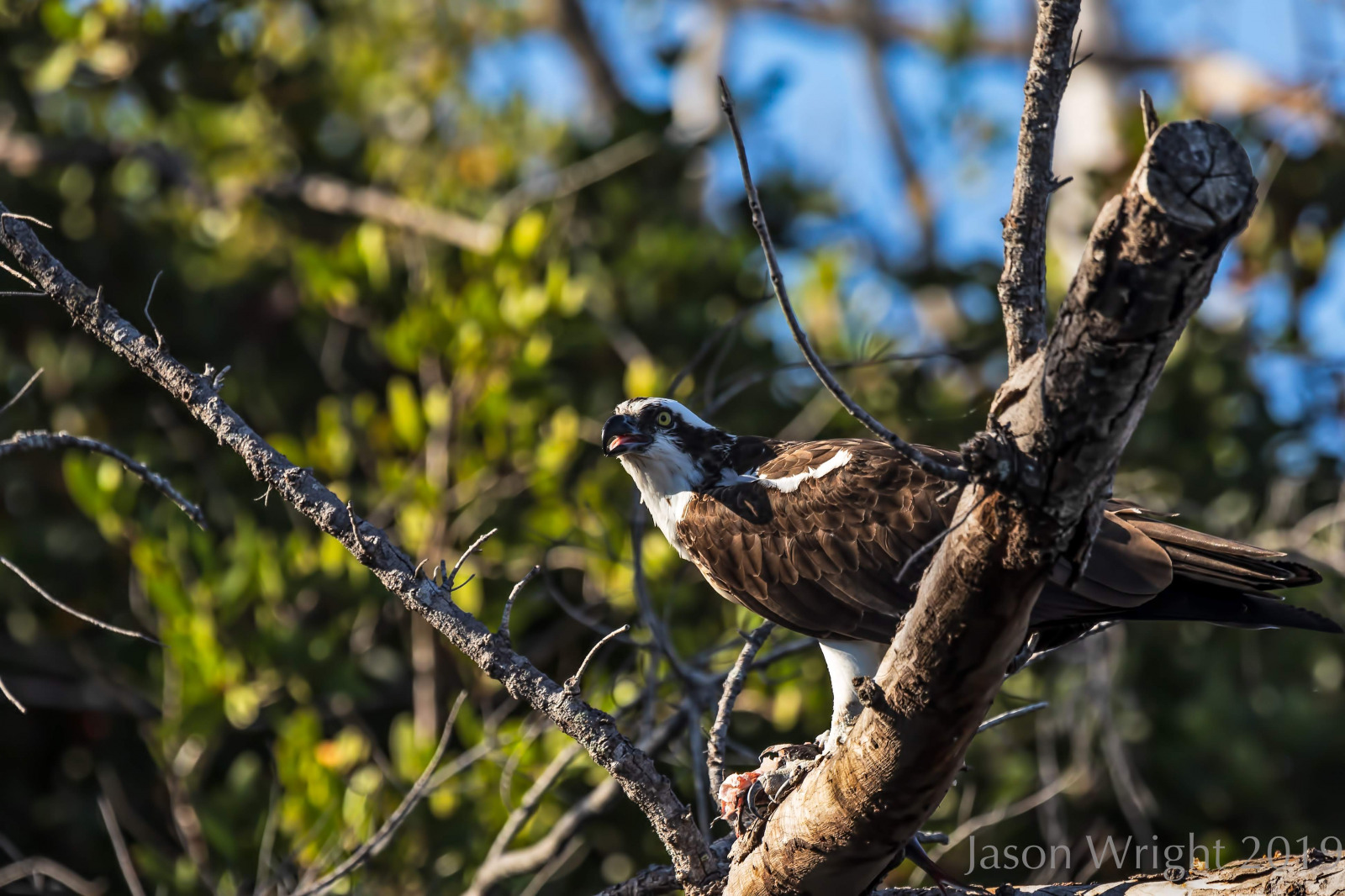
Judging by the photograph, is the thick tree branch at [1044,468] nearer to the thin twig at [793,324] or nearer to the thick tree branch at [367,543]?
the thin twig at [793,324]

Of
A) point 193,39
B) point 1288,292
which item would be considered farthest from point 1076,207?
point 193,39

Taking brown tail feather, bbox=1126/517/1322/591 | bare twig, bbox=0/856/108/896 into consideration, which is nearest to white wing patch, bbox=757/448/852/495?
brown tail feather, bbox=1126/517/1322/591

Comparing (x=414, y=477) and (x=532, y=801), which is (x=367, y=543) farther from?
(x=414, y=477)

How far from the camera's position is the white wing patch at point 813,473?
3678 millimetres

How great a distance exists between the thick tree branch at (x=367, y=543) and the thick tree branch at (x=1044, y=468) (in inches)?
19.0

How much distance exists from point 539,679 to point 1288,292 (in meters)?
6.20

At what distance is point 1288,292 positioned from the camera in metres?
6.93

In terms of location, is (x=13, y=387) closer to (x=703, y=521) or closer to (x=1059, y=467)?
(x=703, y=521)

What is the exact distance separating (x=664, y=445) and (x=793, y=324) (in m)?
1.99

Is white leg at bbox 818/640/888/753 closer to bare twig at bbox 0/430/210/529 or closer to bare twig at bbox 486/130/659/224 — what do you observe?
bare twig at bbox 0/430/210/529

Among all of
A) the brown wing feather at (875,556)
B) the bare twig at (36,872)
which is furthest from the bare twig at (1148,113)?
the bare twig at (36,872)

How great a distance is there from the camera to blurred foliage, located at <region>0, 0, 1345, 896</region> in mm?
4668

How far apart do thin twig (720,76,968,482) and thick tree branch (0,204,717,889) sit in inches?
39.6

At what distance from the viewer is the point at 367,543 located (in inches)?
99.5
